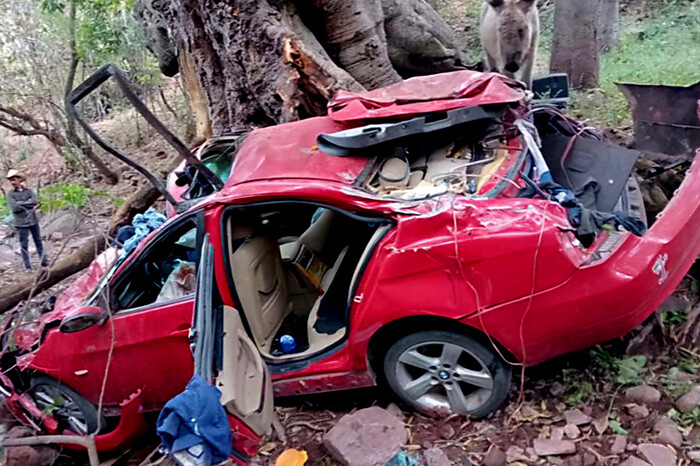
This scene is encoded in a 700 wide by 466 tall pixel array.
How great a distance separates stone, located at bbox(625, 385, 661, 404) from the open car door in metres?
2.24

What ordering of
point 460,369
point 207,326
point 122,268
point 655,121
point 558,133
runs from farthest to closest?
1. point 655,121
2. point 558,133
3. point 122,268
4. point 460,369
5. point 207,326

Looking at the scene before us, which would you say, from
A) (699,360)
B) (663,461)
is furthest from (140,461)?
(699,360)

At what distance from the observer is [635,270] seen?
357cm

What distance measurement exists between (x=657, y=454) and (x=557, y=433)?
0.56 meters

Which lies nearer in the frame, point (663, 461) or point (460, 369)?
point (663, 461)

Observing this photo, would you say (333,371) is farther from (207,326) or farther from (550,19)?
(550,19)

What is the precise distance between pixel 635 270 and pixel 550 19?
46.4ft

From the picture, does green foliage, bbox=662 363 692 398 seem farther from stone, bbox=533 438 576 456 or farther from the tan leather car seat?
the tan leather car seat

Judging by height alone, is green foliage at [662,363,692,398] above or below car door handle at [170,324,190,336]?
below

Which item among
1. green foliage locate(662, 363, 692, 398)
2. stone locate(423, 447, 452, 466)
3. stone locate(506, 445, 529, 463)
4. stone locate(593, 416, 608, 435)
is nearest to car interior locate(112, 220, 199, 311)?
stone locate(423, 447, 452, 466)

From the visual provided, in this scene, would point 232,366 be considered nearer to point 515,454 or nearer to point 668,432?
point 515,454

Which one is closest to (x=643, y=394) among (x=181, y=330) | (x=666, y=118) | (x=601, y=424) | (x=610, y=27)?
(x=601, y=424)

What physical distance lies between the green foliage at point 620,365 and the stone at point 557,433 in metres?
0.57

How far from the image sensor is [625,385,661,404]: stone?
13.3 feet
